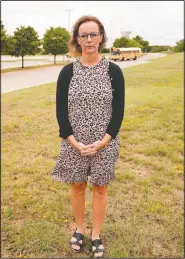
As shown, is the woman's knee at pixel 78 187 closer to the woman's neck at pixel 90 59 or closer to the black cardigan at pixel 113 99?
the black cardigan at pixel 113 99

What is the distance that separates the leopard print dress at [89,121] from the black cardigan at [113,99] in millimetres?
34

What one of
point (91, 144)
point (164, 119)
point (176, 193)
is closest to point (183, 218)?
point (176, 193)

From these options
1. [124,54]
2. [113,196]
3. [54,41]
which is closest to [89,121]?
[113,196]

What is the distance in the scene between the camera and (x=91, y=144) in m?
2.71

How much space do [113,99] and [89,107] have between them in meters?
0.21

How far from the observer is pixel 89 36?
2.61 m

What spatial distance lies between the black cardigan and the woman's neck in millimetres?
111

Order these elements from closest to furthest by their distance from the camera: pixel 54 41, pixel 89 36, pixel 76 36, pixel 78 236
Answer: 1. pixel 89 36
2. pixel 76 36
3. pixel 78 236
4. pixel 54 41

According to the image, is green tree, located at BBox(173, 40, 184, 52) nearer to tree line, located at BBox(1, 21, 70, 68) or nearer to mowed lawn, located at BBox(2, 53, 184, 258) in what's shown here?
tree line, located at BBox(1, 21, 70, 68)

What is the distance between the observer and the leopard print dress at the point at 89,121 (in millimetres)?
2619

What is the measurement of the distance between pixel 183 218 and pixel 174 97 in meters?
7.93

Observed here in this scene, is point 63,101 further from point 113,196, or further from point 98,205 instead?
point 113,196

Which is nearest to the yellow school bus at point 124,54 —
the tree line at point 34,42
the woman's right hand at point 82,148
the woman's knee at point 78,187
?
the tree line at point 34,42

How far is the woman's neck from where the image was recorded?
105 inches
